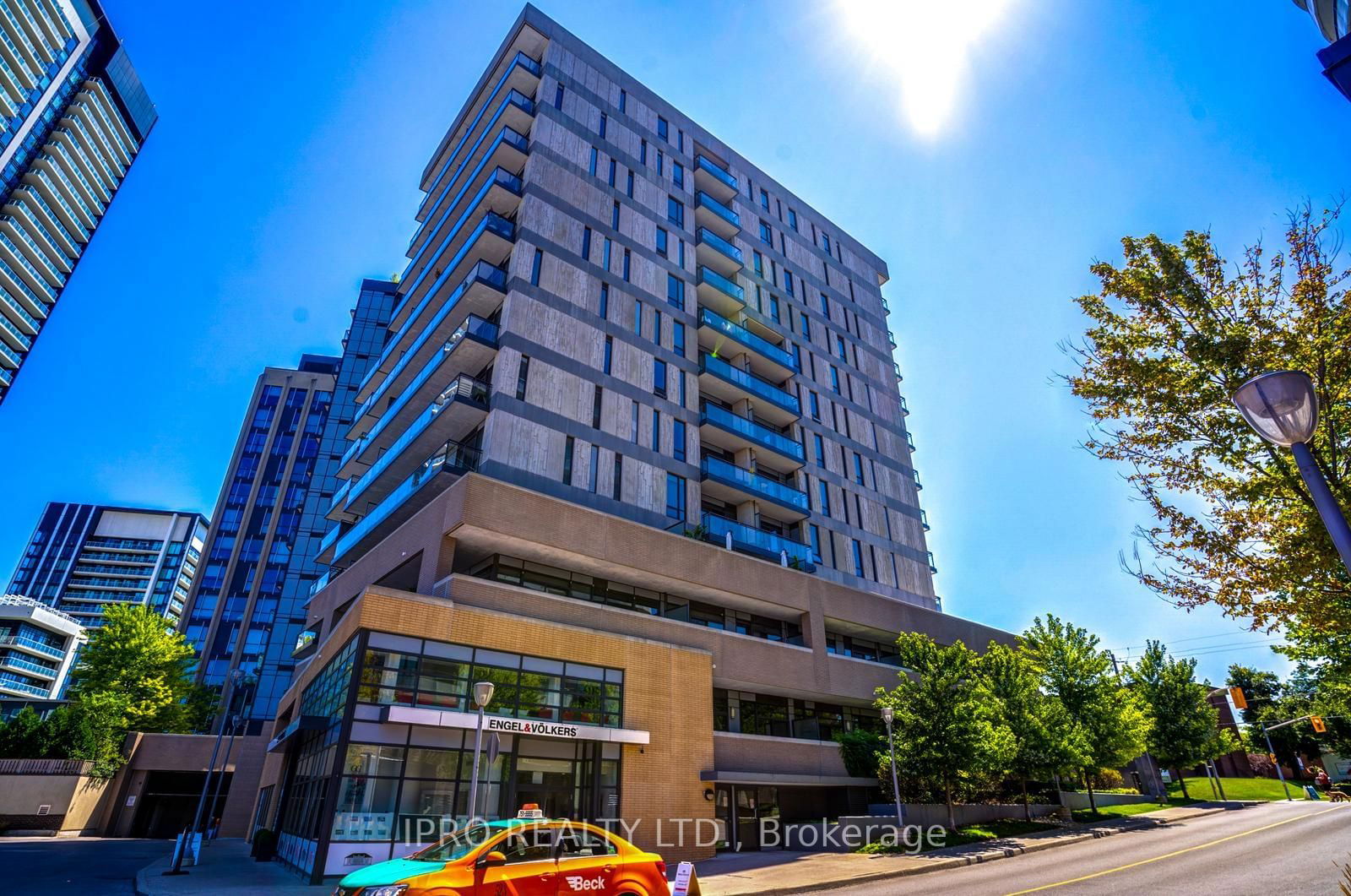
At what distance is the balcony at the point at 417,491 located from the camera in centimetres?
2730

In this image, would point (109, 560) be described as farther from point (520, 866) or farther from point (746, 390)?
point (520, 866)

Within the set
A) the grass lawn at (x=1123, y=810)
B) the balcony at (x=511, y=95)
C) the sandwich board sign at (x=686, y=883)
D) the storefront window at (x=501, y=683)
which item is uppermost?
the balcony at (x=511, y=95)

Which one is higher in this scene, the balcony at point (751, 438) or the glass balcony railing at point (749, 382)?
the glass balcony railing at point (749, 382)

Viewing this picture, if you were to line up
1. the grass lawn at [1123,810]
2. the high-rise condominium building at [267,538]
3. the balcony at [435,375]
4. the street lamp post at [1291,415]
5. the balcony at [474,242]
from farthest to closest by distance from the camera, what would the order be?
the high-rise condominium building at [267,538] → the balcony at [474,242] → the grass lawn at [1123,810] → the balcony at [435,375] → the street lamp post at [1291,415]

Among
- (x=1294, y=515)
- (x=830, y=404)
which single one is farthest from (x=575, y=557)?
(x=830, y=404)

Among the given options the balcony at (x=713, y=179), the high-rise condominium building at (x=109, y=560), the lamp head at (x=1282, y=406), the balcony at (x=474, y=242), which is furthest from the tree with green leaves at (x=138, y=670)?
the high-rise condominium building at (x=109, y=560)

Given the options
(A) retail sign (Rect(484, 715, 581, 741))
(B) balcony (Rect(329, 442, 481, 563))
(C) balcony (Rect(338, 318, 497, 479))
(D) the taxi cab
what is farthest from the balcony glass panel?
(D) the taxi cab

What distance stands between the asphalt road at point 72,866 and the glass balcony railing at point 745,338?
3330cm

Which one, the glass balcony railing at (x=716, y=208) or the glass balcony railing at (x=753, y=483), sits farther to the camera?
the glass balcony railing at (x=716, y=208)

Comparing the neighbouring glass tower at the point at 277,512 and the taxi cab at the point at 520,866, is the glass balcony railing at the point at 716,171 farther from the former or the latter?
the taxi cab at the point at 520,866

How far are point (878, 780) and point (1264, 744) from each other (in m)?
63.3

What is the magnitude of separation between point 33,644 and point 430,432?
9502 centimetres

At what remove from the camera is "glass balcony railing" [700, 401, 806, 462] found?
3712 cm

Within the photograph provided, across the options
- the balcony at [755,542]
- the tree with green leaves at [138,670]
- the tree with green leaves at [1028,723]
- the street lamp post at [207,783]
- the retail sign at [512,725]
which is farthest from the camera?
the tree with green leaves at [138,670]
